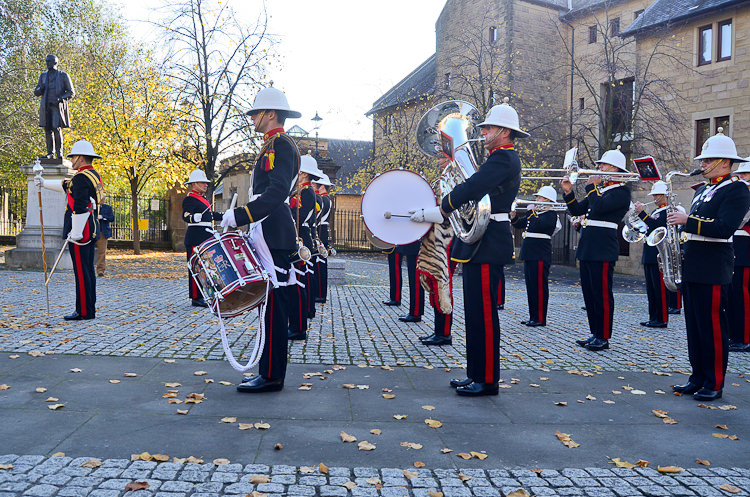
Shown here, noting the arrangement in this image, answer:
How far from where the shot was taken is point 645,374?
6145 millimetres

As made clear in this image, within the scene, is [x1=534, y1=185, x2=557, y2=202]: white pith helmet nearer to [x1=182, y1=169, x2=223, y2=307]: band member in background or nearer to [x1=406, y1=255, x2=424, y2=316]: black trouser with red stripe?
[x1=406, y1=255, x2=424, y2=316]: black trouser with red stripe

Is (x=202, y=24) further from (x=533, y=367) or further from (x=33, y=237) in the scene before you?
(x=533, y=367)

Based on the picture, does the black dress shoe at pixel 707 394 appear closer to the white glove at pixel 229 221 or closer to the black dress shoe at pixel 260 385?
the black dress shoe at pixel 260 385

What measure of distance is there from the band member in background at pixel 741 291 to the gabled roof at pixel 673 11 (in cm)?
1660

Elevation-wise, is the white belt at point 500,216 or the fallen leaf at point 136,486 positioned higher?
the white belt at point 500,216

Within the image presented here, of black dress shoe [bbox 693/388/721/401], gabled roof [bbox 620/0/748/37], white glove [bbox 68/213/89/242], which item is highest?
gabled roof [bbox 620/0/748/37]

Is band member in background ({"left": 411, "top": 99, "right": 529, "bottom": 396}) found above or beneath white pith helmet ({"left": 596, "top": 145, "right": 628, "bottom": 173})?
beneath

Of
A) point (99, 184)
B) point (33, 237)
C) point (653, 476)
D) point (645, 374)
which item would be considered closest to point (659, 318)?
point (645, 374)

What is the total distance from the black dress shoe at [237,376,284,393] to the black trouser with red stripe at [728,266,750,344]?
6.08 meters

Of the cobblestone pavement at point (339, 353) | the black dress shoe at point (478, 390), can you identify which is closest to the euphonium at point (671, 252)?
the cobblestone pavement at point (339, 353)

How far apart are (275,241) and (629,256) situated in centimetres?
2157

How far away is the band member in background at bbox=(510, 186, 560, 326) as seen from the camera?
9.15m

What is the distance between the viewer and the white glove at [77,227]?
791 cm

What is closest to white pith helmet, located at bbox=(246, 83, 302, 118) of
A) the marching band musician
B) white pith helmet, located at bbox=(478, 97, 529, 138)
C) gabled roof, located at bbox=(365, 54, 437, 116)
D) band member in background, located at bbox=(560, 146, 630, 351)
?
the marching band musician
